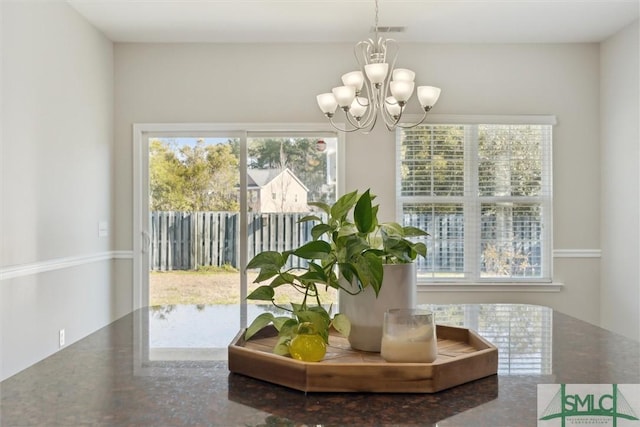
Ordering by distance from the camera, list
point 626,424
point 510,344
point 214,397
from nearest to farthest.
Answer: point 626,424 < point 214,397 < point 510,344

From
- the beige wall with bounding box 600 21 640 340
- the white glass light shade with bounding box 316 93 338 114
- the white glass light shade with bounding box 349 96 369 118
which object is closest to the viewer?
the white glass light shade with bounding box 316 93 338 114

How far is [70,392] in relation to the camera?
0.94m

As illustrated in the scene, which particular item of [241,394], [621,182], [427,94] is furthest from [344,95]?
[621,182]

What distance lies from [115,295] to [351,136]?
235 centimetres

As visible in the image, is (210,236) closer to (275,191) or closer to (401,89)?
(275,191)

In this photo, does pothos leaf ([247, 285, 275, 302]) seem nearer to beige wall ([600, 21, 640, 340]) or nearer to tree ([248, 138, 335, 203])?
tree ([248, 138, 335, 203])

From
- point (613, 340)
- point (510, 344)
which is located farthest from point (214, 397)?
point (613, 340)

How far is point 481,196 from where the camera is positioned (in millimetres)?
4262

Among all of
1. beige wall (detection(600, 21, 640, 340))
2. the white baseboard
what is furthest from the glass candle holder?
beige wall (detection(600, 21, 640, 340))

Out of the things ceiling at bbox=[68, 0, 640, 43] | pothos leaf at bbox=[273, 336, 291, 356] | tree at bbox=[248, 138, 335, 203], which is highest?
ceiling at bbox=[68, 0, 640, 43]

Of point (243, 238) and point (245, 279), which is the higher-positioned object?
point (243, 238)

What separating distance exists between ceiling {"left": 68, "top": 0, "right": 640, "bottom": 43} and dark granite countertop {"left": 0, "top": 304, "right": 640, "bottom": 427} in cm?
277

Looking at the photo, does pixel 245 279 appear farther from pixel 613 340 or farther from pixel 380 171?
pixel 613 340

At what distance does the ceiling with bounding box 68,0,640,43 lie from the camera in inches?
135
